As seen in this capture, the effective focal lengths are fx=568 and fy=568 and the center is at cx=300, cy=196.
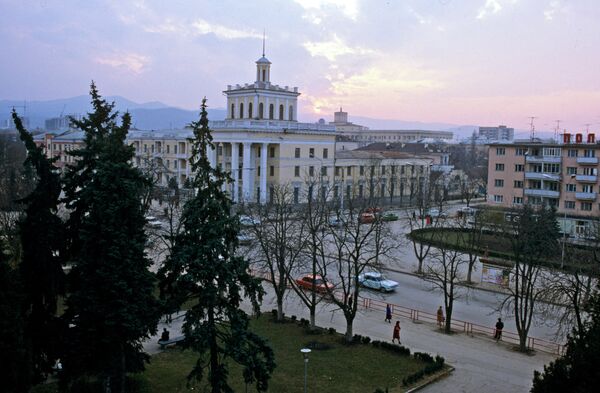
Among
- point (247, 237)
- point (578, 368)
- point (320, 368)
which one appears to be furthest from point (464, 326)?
point (247, 237)

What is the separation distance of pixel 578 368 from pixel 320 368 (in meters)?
10.1

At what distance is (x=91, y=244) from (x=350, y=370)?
9.01 m

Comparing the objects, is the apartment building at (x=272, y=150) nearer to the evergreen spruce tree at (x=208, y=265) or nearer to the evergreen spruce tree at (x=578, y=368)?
the evergreen spruce tree at (x=208, y=265)

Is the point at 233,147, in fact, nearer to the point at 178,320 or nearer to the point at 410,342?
the point at 178,320

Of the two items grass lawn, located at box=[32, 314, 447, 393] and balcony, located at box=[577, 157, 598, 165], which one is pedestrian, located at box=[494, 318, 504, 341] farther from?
balcony, located at box=[577, 157, 598, 165]

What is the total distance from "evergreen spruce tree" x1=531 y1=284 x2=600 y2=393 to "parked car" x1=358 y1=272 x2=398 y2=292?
17.6m

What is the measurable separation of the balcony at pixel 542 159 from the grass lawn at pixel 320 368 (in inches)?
1296

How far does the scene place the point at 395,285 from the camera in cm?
2816

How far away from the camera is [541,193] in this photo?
155 ft

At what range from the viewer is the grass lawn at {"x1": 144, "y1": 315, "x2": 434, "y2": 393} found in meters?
16.6

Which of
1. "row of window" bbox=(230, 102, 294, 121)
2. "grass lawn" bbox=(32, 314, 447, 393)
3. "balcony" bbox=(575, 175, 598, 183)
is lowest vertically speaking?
"grass lawn" bbox=(32, 314, 447, 393)

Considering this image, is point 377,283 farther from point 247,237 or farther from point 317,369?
point 317,369

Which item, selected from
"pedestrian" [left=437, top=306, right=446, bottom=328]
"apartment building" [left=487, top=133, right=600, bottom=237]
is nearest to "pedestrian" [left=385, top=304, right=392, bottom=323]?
"pedestrian" [left=437, top=306, right=446, bottom=328]

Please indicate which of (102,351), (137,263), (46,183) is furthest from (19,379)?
(46,183)
